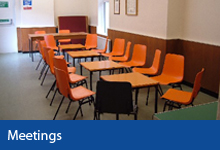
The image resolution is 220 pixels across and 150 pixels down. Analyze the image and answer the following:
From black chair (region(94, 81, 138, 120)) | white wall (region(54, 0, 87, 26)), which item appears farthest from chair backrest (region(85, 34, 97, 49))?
black chair (region(94, 81, 138, 120))

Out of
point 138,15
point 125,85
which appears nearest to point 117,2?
point 138,15

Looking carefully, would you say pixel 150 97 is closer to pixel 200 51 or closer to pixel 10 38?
pixel 200 51

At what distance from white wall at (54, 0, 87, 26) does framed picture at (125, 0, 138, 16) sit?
4.21m

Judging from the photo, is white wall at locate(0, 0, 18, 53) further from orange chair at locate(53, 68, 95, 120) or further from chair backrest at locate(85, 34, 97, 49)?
orange chair at locate(53, 68, 95, 120)

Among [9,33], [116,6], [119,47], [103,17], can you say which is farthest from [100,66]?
[9,33]

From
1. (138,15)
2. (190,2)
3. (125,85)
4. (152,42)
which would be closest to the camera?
(125,85)

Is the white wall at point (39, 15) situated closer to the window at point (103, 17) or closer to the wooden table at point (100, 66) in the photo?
the window at point (103, 17)

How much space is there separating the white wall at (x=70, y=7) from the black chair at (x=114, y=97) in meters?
8.66

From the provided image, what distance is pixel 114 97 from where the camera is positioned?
10.6 ft

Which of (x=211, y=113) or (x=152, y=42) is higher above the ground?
(x=152, y=42)

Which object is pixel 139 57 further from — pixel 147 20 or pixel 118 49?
pixel 118 49

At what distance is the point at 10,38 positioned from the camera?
35.5 feet

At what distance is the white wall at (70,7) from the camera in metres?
11.2

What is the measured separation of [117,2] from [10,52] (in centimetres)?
512
